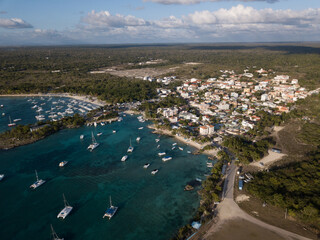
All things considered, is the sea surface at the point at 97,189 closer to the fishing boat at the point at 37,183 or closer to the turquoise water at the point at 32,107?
the fishing boat at the point at 37,183

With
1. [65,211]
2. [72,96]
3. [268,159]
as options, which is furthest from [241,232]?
[72,96]

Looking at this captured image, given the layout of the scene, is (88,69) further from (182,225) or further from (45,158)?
(182,225)

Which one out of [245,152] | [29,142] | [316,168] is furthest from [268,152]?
[29,142]

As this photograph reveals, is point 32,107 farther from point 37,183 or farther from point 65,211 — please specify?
point 65,211

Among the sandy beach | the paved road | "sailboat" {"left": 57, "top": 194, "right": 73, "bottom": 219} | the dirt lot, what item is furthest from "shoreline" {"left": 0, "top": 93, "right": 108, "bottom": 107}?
the dirt lot

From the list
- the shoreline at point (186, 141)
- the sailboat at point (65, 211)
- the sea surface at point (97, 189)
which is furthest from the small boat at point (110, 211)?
the shoreline at point (186, 141)

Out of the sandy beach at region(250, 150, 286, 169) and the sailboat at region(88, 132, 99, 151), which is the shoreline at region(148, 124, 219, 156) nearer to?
the sandy beach at region(250, 150, 286, 169)
